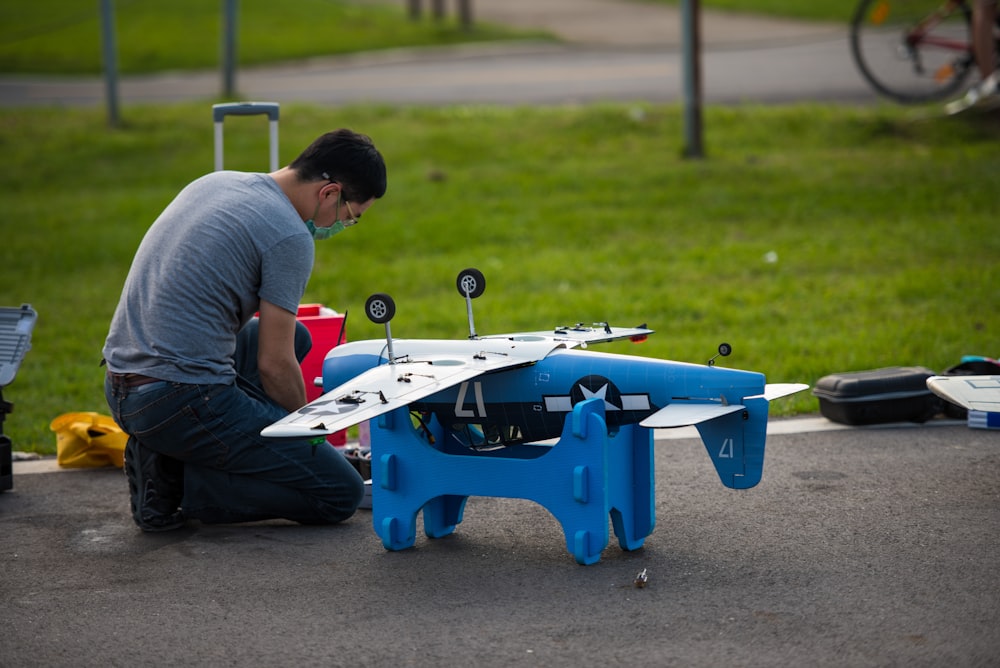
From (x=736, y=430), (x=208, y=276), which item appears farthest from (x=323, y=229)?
(x=736, y=430)

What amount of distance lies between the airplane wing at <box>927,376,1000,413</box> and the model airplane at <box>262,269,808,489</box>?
2.32 ft

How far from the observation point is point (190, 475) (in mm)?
4430

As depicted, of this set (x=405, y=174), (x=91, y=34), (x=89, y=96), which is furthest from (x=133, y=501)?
(x=91, y=34)

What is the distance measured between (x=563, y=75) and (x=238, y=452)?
1256 cm

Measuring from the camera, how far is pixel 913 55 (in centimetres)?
1080

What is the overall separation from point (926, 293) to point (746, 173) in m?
2.90

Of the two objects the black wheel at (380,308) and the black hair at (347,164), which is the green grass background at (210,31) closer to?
the black hair at (347,164)

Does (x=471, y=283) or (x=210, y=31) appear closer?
(x=471, y=283)

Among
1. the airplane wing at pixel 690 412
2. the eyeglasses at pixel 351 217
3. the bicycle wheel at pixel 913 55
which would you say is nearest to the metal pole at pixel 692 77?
the bicycle wheel at pixel 913 55

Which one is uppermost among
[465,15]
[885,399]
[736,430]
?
[465,15]

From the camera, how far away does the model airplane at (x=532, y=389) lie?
150 inches

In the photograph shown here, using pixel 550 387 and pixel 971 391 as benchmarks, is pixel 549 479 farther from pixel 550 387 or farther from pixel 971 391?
pixel 971 391

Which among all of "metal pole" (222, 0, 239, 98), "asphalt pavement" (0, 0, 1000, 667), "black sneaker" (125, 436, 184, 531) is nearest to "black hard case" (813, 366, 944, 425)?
"asphalt pavement" (0, 0, 1000, 667)

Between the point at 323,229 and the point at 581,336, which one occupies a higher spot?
the point at 323,229
